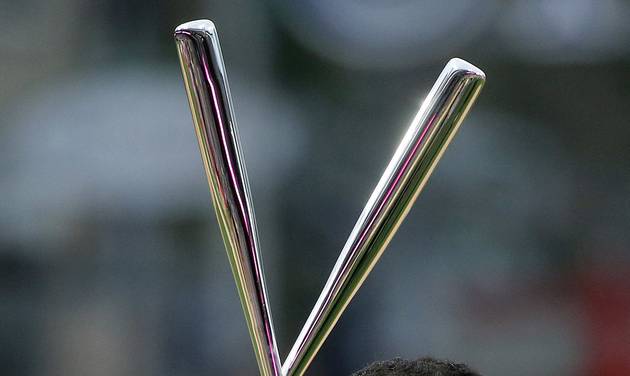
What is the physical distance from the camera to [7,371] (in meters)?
2.52

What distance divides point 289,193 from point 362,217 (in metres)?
1.72

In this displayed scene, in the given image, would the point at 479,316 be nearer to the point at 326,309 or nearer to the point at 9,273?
the point at 9,273

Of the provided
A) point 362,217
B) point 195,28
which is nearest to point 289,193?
point 362,217

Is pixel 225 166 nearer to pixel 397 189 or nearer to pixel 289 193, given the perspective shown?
pixel 397 189

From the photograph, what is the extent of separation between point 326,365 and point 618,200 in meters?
0.95

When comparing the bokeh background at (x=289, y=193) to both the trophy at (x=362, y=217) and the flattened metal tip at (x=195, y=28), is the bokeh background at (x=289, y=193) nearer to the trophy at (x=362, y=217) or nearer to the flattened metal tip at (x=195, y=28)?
the trophy at (x=362, y=217)

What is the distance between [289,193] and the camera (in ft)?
8.29

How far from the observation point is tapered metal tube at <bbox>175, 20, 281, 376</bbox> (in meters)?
0.68

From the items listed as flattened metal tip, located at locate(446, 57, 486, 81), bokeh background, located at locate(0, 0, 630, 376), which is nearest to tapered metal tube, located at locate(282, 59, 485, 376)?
flattened metal tip, located at locate(446, 57, 486, 81)

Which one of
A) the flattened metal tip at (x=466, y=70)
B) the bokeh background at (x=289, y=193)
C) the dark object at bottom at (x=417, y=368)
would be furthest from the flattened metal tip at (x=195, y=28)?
the bokeh background at (x=289, y=193)

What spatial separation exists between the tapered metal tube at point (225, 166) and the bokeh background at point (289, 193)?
167 cm

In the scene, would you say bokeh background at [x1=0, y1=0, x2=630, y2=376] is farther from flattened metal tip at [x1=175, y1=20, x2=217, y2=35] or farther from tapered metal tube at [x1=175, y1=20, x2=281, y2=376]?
flattened metal tip at [x1=175, y1=20, x2=217, y2=35]

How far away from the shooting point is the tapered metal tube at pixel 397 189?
0.77 meters

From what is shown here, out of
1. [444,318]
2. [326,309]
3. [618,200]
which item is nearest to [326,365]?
[444,318]
